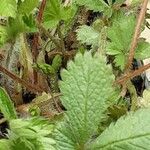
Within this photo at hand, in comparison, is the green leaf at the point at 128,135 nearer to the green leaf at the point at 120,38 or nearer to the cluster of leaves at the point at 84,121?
the cluster of leaves at the point at 84,121

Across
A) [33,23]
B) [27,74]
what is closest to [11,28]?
[33,23]

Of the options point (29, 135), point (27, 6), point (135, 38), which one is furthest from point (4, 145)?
point (135, 38)

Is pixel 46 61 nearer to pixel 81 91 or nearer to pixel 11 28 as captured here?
Result: pixel 11 28

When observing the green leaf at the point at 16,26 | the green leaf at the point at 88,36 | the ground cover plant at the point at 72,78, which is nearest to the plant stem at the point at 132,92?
the ground cover plant at the point at 72,78

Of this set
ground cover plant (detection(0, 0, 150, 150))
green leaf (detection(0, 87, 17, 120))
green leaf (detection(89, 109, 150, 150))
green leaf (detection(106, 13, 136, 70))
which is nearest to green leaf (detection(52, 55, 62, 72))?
ground cover plant (detection(0, 0, 150, 150))

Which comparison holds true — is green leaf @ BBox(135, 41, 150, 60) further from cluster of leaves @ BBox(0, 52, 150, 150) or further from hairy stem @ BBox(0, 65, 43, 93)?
cluster of leaves @ BBox(0, 52, 150, 150)

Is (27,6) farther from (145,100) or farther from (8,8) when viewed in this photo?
(145,100)
